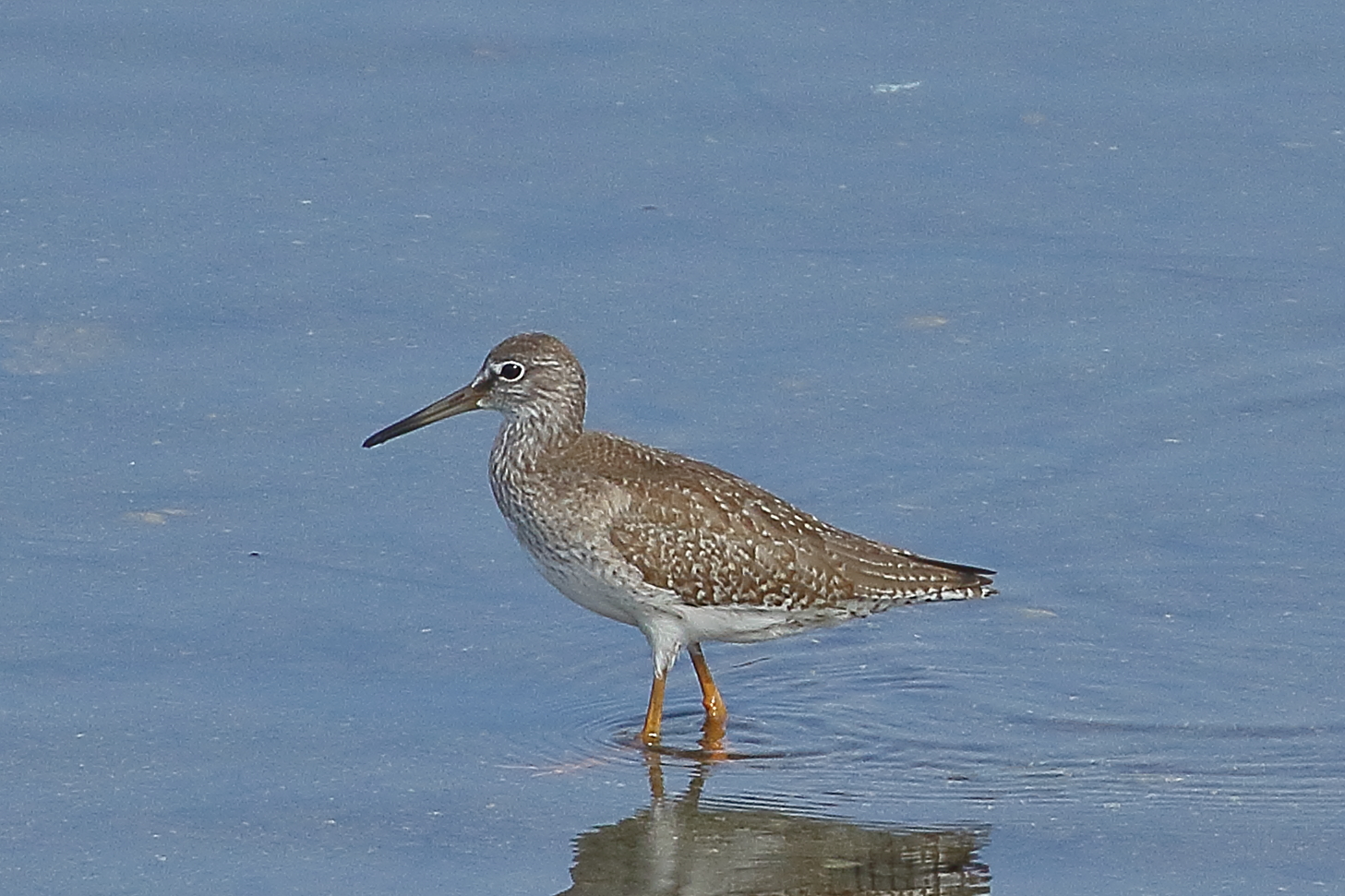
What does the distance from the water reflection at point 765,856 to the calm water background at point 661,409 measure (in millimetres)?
81

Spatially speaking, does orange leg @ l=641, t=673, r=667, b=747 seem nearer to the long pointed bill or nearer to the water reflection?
the water reflection

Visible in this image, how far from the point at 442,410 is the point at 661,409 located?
1343 millimetres

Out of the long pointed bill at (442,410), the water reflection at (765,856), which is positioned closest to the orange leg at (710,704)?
the water reflection at (765,856)

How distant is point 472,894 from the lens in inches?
298

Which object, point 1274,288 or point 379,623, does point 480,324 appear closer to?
point 379,623

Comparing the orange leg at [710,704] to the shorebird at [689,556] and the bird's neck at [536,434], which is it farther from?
the bird's neck at [536,434]

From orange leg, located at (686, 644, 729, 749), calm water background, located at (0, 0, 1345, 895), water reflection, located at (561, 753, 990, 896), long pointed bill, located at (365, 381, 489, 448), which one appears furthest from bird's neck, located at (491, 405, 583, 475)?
water reflection, located at (561, 753, 990, 896)

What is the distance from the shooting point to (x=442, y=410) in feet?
31.8

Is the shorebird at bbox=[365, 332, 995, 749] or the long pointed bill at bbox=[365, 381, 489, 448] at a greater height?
the long pointed bill at bbox=[365, 381, 489, 448]

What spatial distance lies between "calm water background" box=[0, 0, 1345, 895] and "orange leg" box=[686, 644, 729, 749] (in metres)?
0.08

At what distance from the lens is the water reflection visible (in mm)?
7672

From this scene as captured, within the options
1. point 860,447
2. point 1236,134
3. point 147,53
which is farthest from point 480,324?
point 1236,134

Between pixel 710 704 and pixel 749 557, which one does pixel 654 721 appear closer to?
pixel 710 704

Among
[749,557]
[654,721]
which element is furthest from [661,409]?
[654,721]
